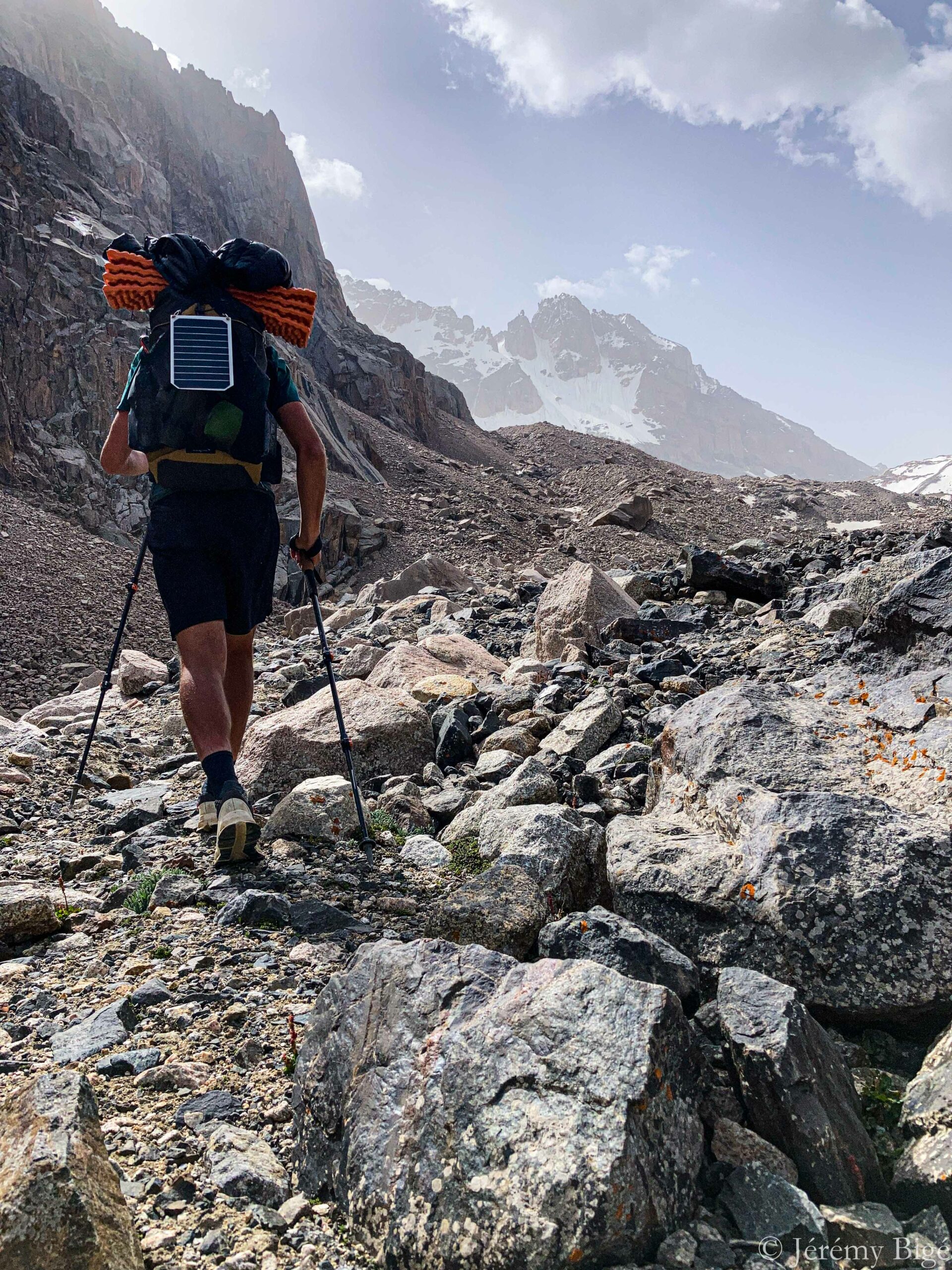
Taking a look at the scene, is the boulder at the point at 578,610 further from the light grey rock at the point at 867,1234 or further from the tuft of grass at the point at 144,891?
the light grey rock at the point at 867,1234

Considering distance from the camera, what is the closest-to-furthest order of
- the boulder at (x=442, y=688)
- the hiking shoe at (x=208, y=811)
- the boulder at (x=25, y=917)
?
1. the boulder at (x=25, y=917)
2. the hiking shoe at (x=208, y=811)
3. the boulder at (x=442, y=688)

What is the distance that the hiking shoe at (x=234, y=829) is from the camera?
3.18 meters

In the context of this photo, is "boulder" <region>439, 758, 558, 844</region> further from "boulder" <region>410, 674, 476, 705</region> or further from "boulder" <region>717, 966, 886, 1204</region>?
"boulder" <region>410, 674, 476, 705</region>

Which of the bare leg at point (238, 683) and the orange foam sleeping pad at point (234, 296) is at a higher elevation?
the orange foam sleeping pad at point (234, 296)

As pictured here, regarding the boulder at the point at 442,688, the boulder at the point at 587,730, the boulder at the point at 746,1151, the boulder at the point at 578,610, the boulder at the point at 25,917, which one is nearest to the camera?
the boulder at the point at 746,1151

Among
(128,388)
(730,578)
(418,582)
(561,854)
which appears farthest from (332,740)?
(418,582)

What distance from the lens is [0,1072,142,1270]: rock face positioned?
1.24 metres

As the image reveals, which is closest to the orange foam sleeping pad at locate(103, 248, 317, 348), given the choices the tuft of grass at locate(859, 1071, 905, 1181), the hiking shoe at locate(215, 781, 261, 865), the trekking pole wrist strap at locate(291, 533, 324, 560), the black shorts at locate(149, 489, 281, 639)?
the black shorts at locate(149, 489, 281, 639)

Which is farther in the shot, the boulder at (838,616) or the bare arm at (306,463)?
the boulder at (838,616)

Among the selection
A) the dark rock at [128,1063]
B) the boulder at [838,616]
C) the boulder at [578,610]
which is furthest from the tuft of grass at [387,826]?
the boulder at [578,610]

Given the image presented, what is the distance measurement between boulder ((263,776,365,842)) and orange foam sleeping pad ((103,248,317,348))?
88.5 inches

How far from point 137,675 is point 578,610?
5490 millimetres

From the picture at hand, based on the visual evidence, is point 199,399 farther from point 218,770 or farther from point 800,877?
point 800,877

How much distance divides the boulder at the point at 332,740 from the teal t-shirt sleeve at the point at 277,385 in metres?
2.00
